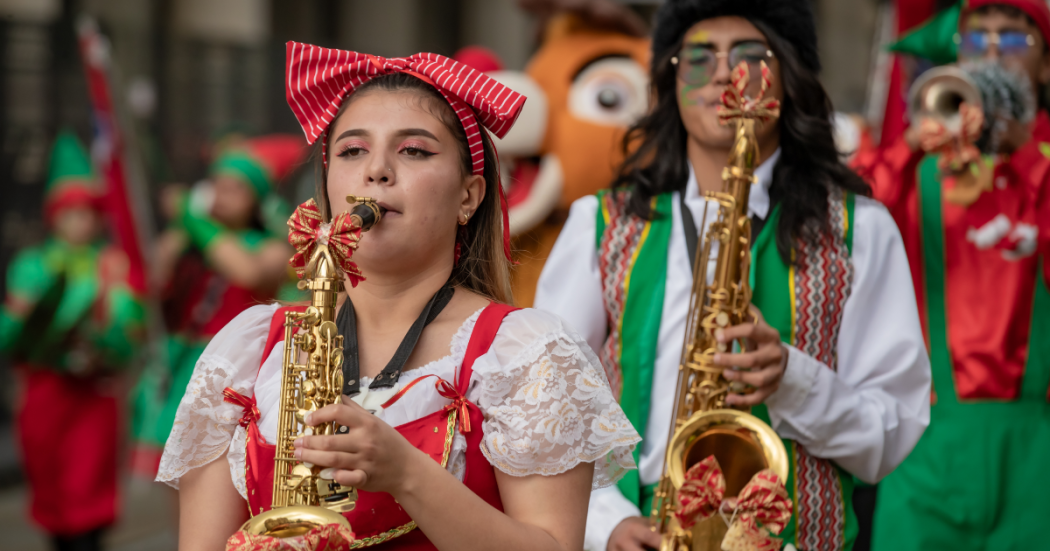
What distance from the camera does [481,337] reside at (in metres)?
2.13

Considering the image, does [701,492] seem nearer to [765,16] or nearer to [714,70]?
[714,70]

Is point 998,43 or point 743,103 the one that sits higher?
point 998,43

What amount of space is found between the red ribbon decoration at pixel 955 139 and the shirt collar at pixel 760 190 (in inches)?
33.8

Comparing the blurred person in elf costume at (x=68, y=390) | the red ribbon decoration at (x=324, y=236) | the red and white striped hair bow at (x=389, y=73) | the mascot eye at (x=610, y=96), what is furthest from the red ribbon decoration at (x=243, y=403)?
the blurred person in elf costume at (x=68, y=390)

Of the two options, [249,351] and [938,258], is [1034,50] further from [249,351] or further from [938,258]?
[249,351]

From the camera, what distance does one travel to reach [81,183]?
25.9 feet

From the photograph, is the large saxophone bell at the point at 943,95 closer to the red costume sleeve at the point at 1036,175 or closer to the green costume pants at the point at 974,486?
the red costume sleeve at the point at 1036,175

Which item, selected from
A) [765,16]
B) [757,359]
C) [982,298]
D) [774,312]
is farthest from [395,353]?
[982,298]

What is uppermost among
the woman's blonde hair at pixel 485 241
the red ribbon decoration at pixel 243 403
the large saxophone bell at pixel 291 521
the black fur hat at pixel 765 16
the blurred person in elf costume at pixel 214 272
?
the black fur hat at pixel 765 16

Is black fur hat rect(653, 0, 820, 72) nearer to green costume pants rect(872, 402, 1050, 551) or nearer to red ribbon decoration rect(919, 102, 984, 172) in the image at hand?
red ribbon decoration rect(919, 102, 984, 172)

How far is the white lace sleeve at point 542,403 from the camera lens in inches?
79.8

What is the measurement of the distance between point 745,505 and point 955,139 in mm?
1795

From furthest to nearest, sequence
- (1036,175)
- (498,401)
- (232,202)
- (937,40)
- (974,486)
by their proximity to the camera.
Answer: (232,202) → (937,40) → (1036,175) → (974,486) → (498,401)

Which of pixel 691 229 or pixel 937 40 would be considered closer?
pixel 691 229
